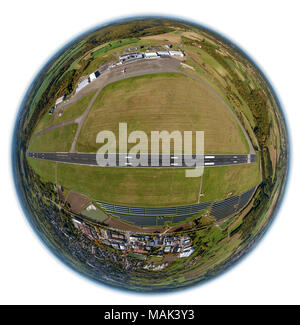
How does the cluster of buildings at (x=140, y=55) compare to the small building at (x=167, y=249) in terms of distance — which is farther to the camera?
the cluster of buildings at (x=140, y=55)

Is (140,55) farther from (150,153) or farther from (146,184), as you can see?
(146,184)

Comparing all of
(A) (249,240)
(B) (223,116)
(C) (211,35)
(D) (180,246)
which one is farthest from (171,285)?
(C) (211,35)

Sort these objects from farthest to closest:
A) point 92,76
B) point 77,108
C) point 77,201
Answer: point 92,76 < point 77,201 < point 77,108

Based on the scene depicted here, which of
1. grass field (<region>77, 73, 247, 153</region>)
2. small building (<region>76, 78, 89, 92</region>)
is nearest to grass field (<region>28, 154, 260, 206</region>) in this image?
grass field (<region>77, 73, 247, 153</region>)

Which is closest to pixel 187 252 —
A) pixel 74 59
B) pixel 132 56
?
pixel 132 56

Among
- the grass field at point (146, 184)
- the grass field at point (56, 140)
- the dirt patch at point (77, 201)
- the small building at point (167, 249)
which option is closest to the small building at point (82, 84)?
the grass field at point (56, 140)

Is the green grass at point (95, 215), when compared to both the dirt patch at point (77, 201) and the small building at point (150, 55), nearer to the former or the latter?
the dirt patch at point (77, 201)
